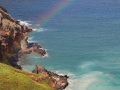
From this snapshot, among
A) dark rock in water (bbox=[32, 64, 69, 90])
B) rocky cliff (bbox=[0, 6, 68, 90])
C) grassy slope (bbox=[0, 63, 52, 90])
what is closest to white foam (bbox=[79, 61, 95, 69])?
rocky cliff (bbox=[0, 6, 68, 90])

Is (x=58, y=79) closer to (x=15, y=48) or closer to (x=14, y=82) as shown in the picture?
(x=15, y=48)

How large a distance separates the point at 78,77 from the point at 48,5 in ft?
333

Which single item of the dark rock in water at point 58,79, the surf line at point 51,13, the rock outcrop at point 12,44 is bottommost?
the dark rock in water at point 58,79

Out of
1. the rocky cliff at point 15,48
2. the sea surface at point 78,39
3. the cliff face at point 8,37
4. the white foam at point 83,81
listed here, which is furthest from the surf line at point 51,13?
the white foam at point 83,81

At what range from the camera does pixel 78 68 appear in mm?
106500

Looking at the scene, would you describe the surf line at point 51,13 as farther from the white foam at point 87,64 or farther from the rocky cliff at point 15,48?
the white foam at point 87,64

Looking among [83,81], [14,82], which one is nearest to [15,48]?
[83,81]

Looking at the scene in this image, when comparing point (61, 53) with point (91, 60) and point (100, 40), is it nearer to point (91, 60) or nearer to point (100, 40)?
point (91, 60)

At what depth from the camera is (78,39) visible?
134375mm

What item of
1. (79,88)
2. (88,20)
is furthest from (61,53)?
(88,20)

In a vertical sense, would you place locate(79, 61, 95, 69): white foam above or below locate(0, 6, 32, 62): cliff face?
below

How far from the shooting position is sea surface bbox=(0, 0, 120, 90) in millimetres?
A: 101500

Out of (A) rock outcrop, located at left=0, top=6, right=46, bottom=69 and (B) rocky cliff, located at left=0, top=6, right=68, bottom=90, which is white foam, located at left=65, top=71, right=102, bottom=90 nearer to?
(B) rocky cliff, located at left=0, top=6, right=68, bottom=90

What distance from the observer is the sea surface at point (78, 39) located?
102 metres
